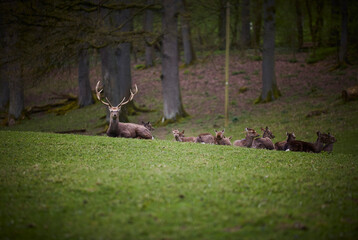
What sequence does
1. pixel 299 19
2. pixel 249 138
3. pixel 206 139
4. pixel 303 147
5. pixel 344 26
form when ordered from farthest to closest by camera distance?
pixel 299 19, pixel 344 26, pixel 206 139, pixel 249 138, pixel 303 147

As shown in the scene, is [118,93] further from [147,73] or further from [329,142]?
[147,73]

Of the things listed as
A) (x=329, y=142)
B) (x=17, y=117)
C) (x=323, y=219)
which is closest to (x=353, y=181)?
(x=323, y=219)

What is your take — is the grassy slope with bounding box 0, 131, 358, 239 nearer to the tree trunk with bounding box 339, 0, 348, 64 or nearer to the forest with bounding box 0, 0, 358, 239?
the forest with bounding box 0, 0, 358, 239

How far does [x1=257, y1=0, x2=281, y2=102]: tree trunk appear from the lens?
2597 centimetres

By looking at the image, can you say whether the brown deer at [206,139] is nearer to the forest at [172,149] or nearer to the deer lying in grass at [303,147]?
the forest at [172,149]

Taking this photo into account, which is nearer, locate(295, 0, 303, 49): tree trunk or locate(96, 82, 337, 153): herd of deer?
locate(96, 82, 337, 153): herd of deer

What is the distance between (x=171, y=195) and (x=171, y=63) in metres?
17.6

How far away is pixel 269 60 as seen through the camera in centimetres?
2594

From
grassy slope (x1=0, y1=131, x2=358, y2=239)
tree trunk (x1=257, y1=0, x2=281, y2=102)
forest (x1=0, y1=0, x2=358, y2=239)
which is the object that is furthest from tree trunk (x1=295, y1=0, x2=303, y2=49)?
grassy slope (x1=0, y1=131, x2=358, y2=239)

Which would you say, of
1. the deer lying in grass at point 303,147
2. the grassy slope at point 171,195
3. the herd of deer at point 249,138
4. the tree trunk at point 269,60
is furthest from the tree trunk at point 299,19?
the grassy slope at point 171,195

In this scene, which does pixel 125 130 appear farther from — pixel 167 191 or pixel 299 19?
pixel 299 19

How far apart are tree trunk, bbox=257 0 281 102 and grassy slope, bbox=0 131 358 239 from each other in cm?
1624

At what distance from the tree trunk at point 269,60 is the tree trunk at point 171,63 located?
7.03m

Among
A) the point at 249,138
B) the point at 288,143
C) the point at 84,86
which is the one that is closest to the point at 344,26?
the point at 249,138
